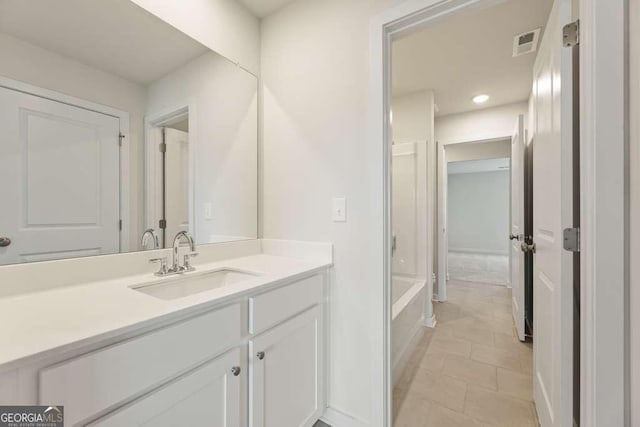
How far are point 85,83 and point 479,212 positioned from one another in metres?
8.81

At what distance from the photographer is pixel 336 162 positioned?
5.02ft

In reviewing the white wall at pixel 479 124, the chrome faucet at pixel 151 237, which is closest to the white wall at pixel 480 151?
the white wall at pixel 479 124

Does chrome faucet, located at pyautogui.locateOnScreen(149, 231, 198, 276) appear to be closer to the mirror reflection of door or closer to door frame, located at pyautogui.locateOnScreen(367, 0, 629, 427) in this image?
the mirror reflection of door

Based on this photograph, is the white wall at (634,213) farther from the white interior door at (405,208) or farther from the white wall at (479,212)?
the white wall at (479,212)

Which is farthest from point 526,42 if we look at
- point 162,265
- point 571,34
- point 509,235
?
point 162,265

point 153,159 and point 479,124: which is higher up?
point 479,124

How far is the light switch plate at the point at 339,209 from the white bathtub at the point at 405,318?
25.8 inches

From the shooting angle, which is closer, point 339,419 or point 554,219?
point 554,219

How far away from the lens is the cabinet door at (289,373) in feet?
3.59

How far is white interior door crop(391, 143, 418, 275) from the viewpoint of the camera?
3178 millimetres

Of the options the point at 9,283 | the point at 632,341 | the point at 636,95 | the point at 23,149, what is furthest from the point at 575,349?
the point at 23,149

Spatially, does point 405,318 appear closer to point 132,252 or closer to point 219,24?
point 132,252

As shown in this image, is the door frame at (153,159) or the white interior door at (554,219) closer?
the white interior door at (554,219)

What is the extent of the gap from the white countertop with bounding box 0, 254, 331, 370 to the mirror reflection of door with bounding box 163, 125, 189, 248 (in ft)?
1.08
